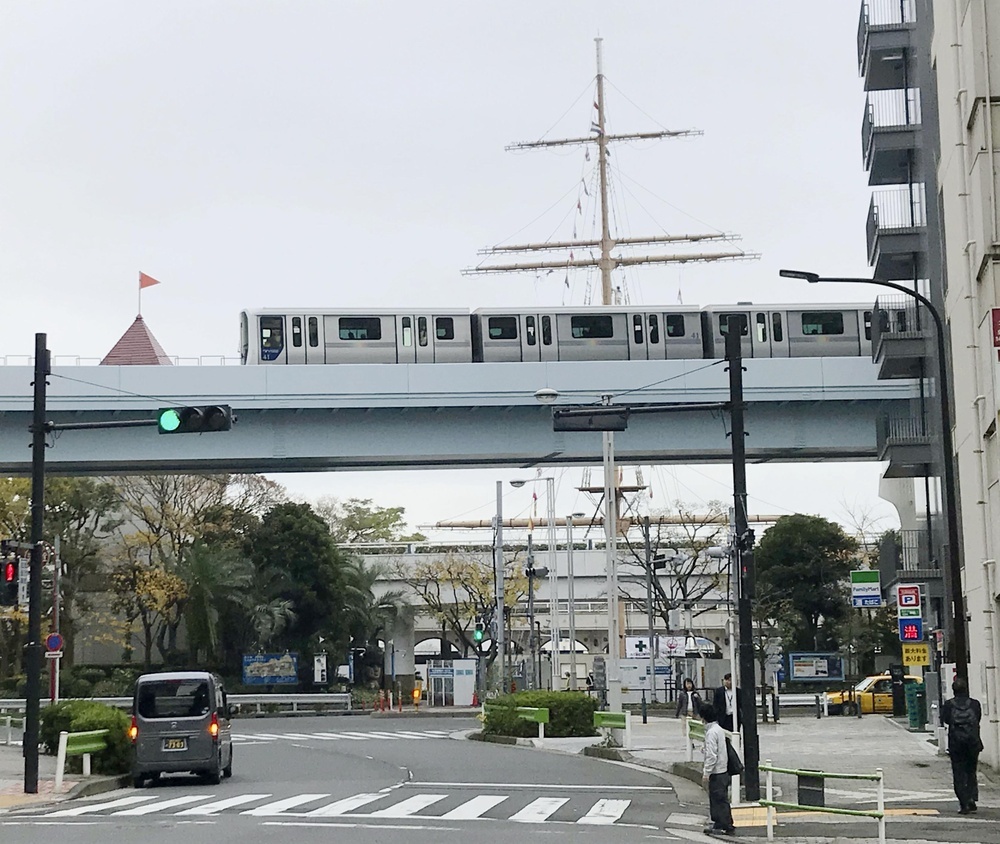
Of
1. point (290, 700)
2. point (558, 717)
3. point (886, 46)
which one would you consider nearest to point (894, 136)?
point (886, 46)

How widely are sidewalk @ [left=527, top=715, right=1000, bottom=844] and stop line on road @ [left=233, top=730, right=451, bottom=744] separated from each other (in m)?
6.01

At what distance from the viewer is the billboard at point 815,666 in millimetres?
62656

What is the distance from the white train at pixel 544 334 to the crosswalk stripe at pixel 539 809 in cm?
2724

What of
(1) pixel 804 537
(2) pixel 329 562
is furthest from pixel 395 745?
(1) pixel 804 537

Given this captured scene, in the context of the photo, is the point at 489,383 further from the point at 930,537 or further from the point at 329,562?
the point at 329,562

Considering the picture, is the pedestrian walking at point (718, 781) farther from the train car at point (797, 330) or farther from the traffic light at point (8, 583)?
the train car at point (797, 330)

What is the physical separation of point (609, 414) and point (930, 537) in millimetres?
22715

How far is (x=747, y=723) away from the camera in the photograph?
21.6 meters

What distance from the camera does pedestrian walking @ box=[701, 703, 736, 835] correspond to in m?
17.9

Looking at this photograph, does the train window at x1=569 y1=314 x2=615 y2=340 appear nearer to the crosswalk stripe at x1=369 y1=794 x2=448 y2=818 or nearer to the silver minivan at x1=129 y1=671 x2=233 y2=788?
the silver minivan at x1=129 y1=671 x2=233 y2=788

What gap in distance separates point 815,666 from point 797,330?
18620 mm

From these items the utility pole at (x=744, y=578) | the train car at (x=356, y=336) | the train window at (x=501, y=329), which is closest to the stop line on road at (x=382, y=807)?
the utility pole at (x=744, y=578)

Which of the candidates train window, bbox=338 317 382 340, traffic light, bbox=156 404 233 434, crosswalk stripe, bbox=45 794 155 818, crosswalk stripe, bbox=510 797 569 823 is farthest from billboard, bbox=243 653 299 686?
traffic light, bbox=156 404 233 434

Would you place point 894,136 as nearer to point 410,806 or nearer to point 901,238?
point 901,238
